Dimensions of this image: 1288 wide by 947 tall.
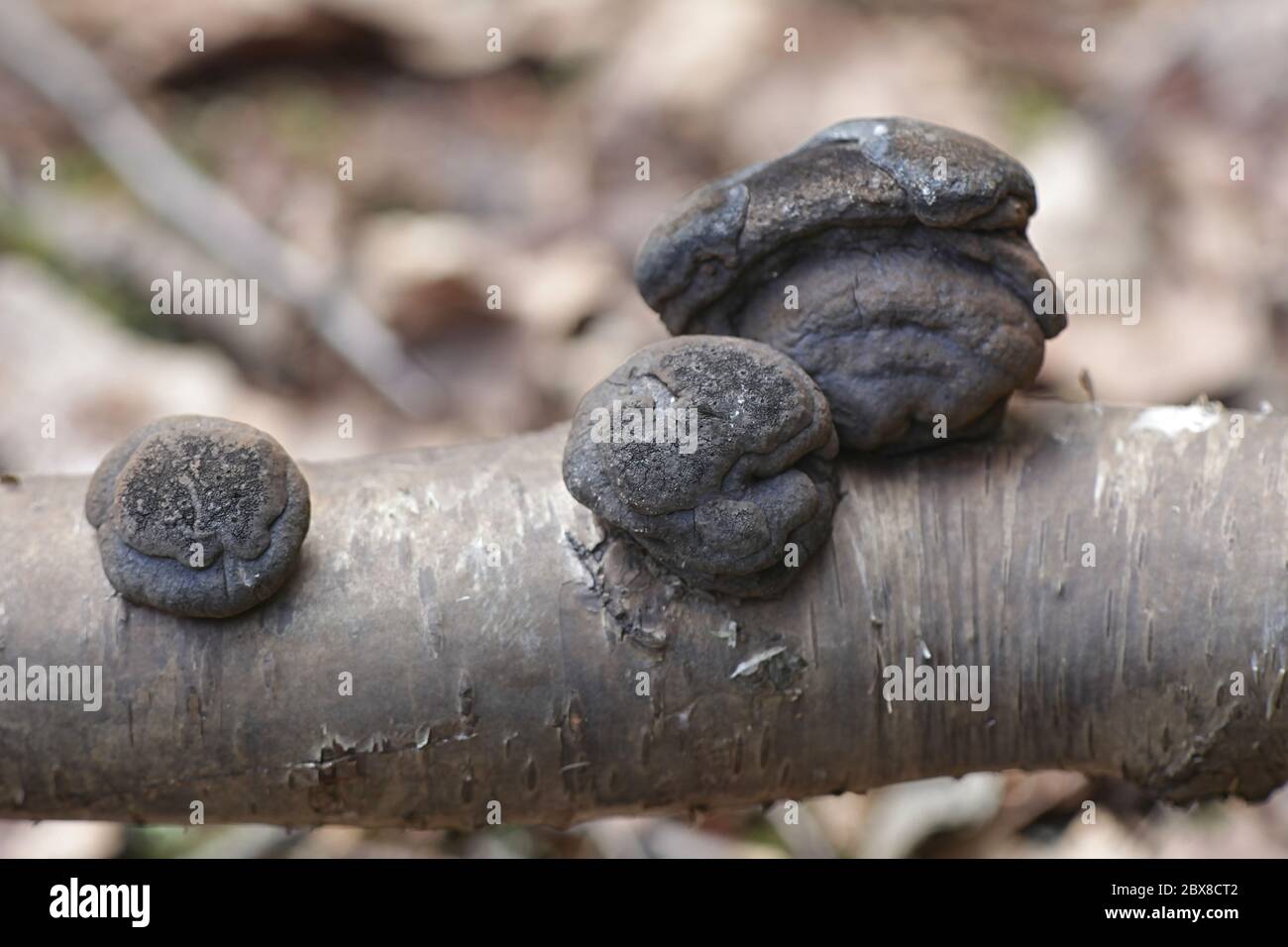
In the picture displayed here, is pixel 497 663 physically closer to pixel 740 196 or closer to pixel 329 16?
pixel 740 196

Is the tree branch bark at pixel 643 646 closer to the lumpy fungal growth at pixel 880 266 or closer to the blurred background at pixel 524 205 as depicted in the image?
the lumpy fungal growth at pixel 880 266

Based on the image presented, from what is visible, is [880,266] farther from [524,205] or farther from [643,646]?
[524,205]

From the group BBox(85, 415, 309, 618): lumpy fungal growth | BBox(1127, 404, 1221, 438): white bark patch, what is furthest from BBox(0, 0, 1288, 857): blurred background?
BBox(85, 415, 309, 618): lumpy fungal growth

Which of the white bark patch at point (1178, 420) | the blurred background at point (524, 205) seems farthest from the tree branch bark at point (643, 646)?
the blurred background at point (524, 205)

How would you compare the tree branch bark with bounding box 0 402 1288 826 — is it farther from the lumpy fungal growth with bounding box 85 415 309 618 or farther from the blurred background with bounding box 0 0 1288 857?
the blurred background with bounding box 0 0 1288 857

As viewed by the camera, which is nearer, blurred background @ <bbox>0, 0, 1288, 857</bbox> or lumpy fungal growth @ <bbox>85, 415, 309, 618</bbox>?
lumpy fungal growth @ <bbox>85, 415, 309, 618</bbox>

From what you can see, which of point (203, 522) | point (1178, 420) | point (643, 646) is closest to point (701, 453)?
point (643, 646)

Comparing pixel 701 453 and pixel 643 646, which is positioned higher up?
pixel 701 453
